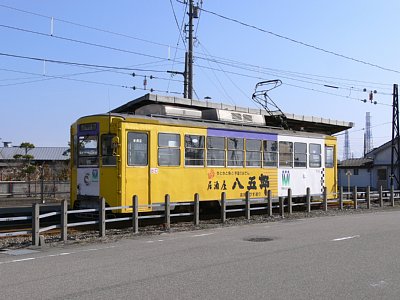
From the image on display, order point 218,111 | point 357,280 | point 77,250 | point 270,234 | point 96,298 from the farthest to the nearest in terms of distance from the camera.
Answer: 1. point 218,111
2. point 270,234
3. point 77,250
4. point 357,280
5. point 96,298

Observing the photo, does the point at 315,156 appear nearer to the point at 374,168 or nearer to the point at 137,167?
the point at 137,167

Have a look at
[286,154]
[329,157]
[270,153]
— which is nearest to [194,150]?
[270,153]

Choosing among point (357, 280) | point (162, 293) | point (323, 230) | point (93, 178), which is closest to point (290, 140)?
point (323, 230)

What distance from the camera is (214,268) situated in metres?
8.19

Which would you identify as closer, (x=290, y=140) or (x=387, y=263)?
(x=387, y=263)

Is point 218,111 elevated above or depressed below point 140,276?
above

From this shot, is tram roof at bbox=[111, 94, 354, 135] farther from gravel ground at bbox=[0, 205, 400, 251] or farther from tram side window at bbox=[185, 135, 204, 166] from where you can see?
gravel ground at bbox=[0, 205, 400, 251]

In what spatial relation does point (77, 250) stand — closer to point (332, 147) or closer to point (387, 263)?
point (387, 263)

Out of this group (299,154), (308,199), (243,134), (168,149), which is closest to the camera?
(168,149)

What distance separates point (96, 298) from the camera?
6.25m

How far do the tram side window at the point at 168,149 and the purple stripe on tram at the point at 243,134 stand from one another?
1494 millimetres

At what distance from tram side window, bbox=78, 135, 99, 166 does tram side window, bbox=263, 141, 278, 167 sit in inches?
264

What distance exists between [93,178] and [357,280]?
9255mm

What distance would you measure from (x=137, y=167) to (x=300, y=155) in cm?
857
